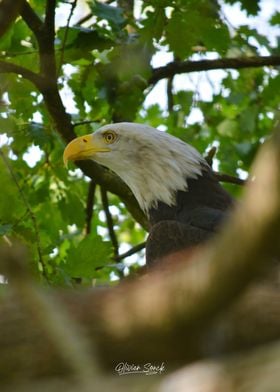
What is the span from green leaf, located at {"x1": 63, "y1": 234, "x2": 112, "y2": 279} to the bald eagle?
1.76ft

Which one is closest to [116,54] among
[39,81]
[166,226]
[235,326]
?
[39,81]

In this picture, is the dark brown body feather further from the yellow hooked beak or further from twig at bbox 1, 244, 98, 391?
twig at bbox 1, 244, 98, 391

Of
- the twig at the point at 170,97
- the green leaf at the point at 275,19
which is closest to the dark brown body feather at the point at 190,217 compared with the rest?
the green leaf at the point at 275,19

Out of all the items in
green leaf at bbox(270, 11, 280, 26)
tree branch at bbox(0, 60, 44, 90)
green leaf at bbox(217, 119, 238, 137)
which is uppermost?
tree branch at bbox(0, 60, 44, 90)

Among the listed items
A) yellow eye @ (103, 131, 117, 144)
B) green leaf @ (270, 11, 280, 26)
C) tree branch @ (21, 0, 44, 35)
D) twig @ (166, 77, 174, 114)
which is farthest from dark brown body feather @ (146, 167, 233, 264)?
twig @ (166, 77, 174, 114)

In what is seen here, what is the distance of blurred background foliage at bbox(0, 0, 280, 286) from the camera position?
697cm

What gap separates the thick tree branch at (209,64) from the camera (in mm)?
8664

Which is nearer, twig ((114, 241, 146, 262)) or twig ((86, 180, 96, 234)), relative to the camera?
twig ((114, 241, 146, 262))

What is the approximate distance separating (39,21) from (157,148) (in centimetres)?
167

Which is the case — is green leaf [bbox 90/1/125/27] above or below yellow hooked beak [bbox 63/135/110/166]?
above

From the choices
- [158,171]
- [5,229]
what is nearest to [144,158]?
[158,171]

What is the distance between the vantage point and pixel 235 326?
3.13 m

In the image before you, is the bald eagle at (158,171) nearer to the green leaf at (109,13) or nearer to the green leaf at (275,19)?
the green leaf at (109,13)

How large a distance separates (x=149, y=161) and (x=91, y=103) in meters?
1.00
